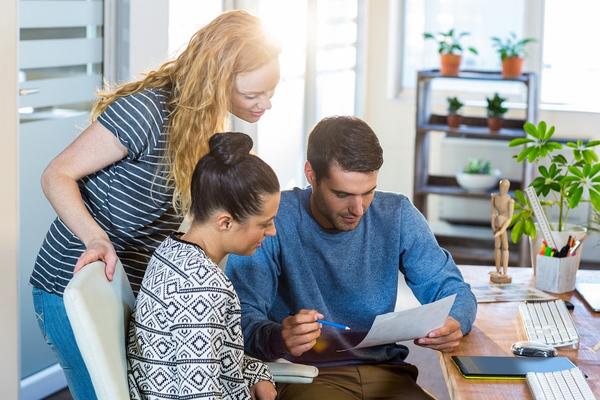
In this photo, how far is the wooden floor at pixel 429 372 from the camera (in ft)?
9.05

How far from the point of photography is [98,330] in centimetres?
167

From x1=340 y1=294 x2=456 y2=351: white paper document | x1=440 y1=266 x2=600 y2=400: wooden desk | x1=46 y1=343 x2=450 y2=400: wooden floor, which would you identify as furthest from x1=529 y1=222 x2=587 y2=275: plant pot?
x1=340 y1=294 x2=456 y2=351: white paper document

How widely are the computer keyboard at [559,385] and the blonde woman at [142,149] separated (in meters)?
0.78

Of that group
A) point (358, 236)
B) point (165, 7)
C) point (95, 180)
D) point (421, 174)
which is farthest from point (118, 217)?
point (421, 174)

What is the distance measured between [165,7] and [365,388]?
1774 millimetres

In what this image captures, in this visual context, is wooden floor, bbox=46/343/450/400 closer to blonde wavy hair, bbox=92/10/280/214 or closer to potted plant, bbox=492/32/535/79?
blonde wavy hair, bbox=92/10/280/214

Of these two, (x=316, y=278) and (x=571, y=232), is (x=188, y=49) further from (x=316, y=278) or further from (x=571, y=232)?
(x=571, y=232)

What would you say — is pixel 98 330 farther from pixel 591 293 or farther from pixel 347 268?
pixel 591 293

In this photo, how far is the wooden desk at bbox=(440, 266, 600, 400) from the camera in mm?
1892

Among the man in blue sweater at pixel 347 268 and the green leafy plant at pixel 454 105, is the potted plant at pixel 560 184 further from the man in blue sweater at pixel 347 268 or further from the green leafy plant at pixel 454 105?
the green leafy plant at pixel 454 105

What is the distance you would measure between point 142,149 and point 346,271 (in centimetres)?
57

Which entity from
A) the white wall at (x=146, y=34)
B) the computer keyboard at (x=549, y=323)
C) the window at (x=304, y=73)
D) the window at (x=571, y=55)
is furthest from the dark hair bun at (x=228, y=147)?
the window at (x=571, y=55)

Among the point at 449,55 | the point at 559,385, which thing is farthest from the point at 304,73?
the point at 559,385

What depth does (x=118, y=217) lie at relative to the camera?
6.80 ft
